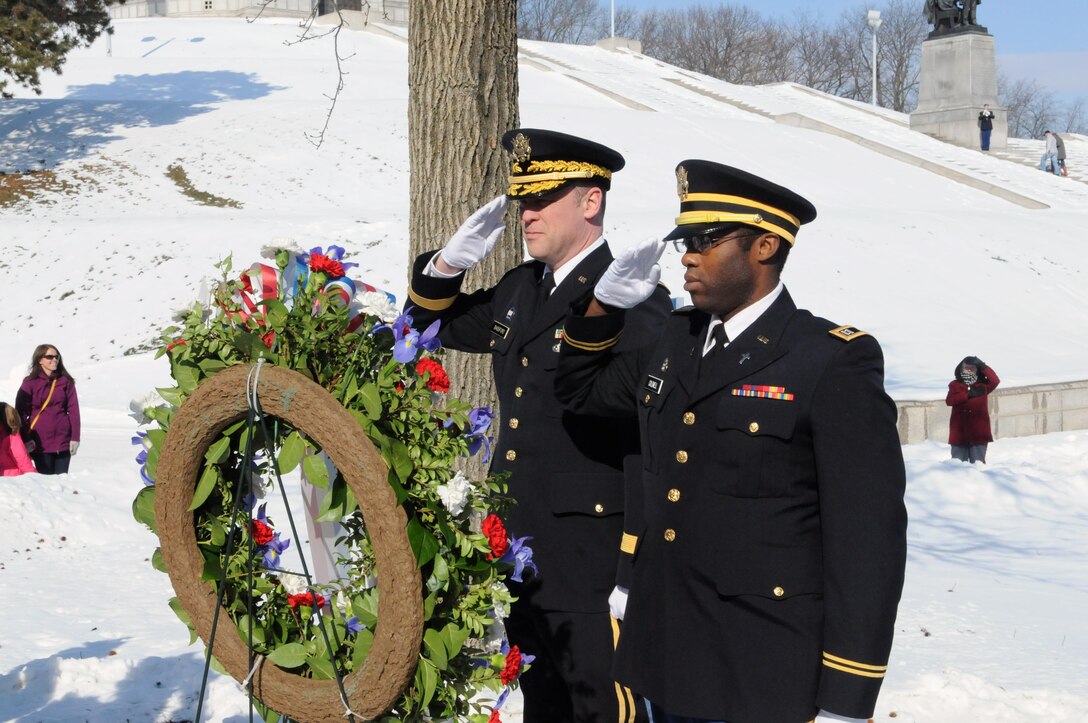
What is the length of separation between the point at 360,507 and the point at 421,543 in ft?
0.56

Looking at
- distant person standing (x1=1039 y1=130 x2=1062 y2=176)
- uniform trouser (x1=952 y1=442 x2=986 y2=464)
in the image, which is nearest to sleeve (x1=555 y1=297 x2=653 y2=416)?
uniform trouser (x1=952 y1=442 x2=986 y2=464)

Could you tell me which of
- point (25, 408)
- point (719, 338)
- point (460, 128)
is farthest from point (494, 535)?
point (25, 408)

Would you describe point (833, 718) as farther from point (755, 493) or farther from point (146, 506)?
point (146, 506)

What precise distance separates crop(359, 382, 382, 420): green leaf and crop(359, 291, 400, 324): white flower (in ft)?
0.95

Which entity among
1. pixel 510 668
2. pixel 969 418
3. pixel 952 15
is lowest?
pixel 969 418

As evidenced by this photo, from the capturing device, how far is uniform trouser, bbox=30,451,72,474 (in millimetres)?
11289

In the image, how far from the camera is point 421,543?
9.75ft

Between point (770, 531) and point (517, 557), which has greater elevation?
→ point (770, 531)

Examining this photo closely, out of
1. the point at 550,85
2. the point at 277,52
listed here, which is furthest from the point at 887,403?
the point at 277,52

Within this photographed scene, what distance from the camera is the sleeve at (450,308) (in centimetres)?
419

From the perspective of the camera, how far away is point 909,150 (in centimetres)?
3212

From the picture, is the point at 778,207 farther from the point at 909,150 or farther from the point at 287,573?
the point at 909,150

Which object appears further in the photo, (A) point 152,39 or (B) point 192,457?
(A) point 152,39

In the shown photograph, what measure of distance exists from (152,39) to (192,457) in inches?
1869
